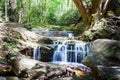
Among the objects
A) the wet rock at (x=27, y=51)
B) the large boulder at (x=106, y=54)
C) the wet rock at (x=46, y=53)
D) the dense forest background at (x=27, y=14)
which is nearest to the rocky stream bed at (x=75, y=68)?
the large boulder at (x=106, y=54)

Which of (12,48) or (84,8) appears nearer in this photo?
(12,48)

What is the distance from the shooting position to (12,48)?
480 inches

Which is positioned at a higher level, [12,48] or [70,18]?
[70,18]

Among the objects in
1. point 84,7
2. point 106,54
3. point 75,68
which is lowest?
point 75,68

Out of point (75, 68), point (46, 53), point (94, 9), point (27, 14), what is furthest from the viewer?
point (27, 14)

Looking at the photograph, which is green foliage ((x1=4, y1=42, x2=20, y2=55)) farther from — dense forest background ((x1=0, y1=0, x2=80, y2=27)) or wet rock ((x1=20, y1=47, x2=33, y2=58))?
dense forest background ((x1=0, y1=0, x2=80, y2=27))

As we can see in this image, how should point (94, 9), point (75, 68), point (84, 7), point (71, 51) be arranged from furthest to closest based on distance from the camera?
point (94, 9) < point (84, 7) < point (71, 51) < point (75, 68)

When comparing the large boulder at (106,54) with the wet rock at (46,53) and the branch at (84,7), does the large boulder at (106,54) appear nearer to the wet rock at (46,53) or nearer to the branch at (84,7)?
the wet rock at (46,53)

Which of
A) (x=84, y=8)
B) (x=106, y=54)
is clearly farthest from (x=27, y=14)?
(x=106, y=54)

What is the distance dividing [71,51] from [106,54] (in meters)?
4.39

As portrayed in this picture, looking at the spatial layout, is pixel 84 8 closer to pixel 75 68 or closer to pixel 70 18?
pixel 70 18

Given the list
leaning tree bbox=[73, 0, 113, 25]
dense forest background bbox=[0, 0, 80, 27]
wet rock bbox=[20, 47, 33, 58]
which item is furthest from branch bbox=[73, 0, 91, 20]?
dense forest background bbox=[0, 0, 80, 27]

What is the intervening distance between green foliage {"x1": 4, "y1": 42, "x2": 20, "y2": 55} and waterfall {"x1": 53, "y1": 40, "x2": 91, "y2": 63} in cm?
197

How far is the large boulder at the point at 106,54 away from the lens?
8.94 metres
